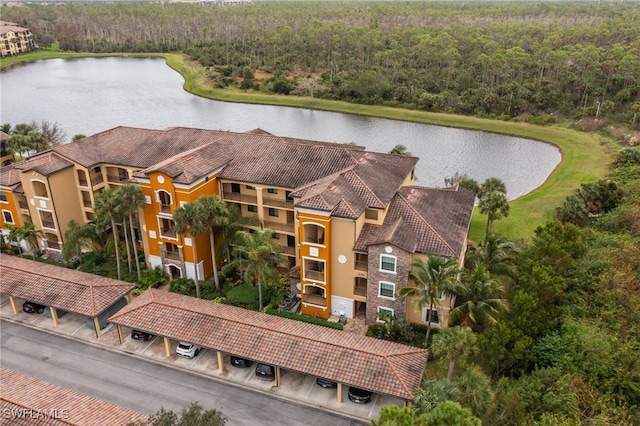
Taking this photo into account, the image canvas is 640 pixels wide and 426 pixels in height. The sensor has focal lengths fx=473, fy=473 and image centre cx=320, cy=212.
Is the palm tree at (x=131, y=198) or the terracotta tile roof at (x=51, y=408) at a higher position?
the palm tree at (x=131, y=198)

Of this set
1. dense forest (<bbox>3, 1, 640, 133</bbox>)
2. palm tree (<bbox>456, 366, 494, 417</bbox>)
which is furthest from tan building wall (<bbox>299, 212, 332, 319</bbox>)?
dense forest (<bbox>3, 1, 640, 133</bbox>)

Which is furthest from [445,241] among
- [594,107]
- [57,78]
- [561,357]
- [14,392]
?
[57,78]

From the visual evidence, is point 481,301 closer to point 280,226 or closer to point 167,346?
point 280,226

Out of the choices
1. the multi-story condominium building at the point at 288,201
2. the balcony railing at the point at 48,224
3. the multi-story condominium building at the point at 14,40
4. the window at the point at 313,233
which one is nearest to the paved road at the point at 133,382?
the multi-story condominium building at the point at 288,201

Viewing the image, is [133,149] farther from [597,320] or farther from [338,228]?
[597,320]

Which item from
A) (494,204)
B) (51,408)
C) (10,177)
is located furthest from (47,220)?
(494,204)

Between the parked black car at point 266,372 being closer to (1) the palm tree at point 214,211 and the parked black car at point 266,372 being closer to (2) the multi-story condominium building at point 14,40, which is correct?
(1) the palm tree at point 214,211

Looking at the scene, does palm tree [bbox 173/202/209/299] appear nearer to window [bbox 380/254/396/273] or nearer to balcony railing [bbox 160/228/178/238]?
balcony railing [bbox 160/228/178/238]
